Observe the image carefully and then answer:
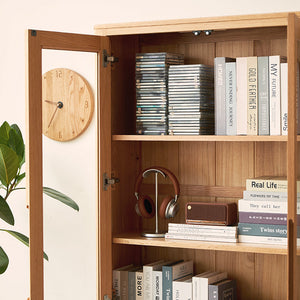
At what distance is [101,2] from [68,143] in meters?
0.88

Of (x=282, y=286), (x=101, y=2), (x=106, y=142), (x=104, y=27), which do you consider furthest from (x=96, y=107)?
(x=282, y=286)

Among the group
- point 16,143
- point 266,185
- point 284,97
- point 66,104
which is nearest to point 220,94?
point 284,97

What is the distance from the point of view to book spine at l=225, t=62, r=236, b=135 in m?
2.55

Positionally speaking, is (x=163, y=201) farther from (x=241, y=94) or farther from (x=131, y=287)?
(x=241, y=94)

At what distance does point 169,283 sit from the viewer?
2699 millimetres

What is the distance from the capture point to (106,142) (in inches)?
105

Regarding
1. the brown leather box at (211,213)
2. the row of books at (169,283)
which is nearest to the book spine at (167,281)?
the row of books at (169,283)

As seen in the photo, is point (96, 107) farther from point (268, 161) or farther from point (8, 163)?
point (268, 161)

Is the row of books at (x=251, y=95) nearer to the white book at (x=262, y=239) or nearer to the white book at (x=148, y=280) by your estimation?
the white book at (x=262, y=239)

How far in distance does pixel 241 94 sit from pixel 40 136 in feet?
2.58

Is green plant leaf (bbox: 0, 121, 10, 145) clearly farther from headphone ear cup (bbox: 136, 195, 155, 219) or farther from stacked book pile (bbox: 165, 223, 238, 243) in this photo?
stacked book pile (bbox: 165, 223, 238, 243)

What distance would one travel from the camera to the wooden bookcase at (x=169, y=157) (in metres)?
2.45

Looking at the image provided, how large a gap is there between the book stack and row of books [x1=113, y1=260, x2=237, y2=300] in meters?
0.24

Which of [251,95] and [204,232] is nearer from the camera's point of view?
[251,95]
